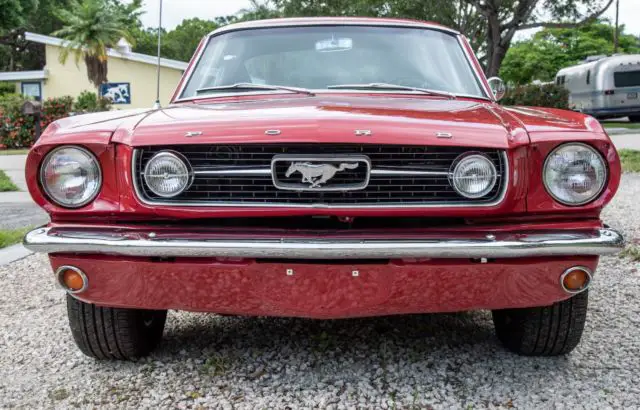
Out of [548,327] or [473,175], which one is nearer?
[473,175]

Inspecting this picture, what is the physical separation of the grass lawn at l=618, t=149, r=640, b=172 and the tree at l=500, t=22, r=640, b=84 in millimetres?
32218

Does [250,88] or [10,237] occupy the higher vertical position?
[250,88]

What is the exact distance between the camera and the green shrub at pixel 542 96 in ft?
61.3

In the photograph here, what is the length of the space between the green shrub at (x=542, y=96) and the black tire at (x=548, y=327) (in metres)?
16.6

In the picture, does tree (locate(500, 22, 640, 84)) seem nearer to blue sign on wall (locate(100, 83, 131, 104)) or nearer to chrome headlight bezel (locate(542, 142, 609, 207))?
blue sign on wall (locate(100, 83, 131, 104))

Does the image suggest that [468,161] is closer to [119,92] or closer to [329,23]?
[329,23]

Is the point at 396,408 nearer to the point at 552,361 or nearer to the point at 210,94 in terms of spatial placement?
the point at 552,361

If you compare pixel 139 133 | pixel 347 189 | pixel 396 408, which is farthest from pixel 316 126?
pixel 396 408

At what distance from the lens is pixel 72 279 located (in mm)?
2527

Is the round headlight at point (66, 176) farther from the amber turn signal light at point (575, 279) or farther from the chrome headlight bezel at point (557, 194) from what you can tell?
the amber turn signal light at point (575, 279)

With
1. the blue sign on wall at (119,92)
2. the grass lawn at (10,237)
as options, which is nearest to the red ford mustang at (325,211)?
the grass lawn at (10,237)

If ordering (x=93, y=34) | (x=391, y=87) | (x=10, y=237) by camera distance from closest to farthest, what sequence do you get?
(x=391, y=87), (x=10, y=237), (x=93, y=34)

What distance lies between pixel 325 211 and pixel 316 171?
5.8 inches

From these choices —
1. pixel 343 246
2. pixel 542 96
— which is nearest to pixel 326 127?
pixel 343 246
